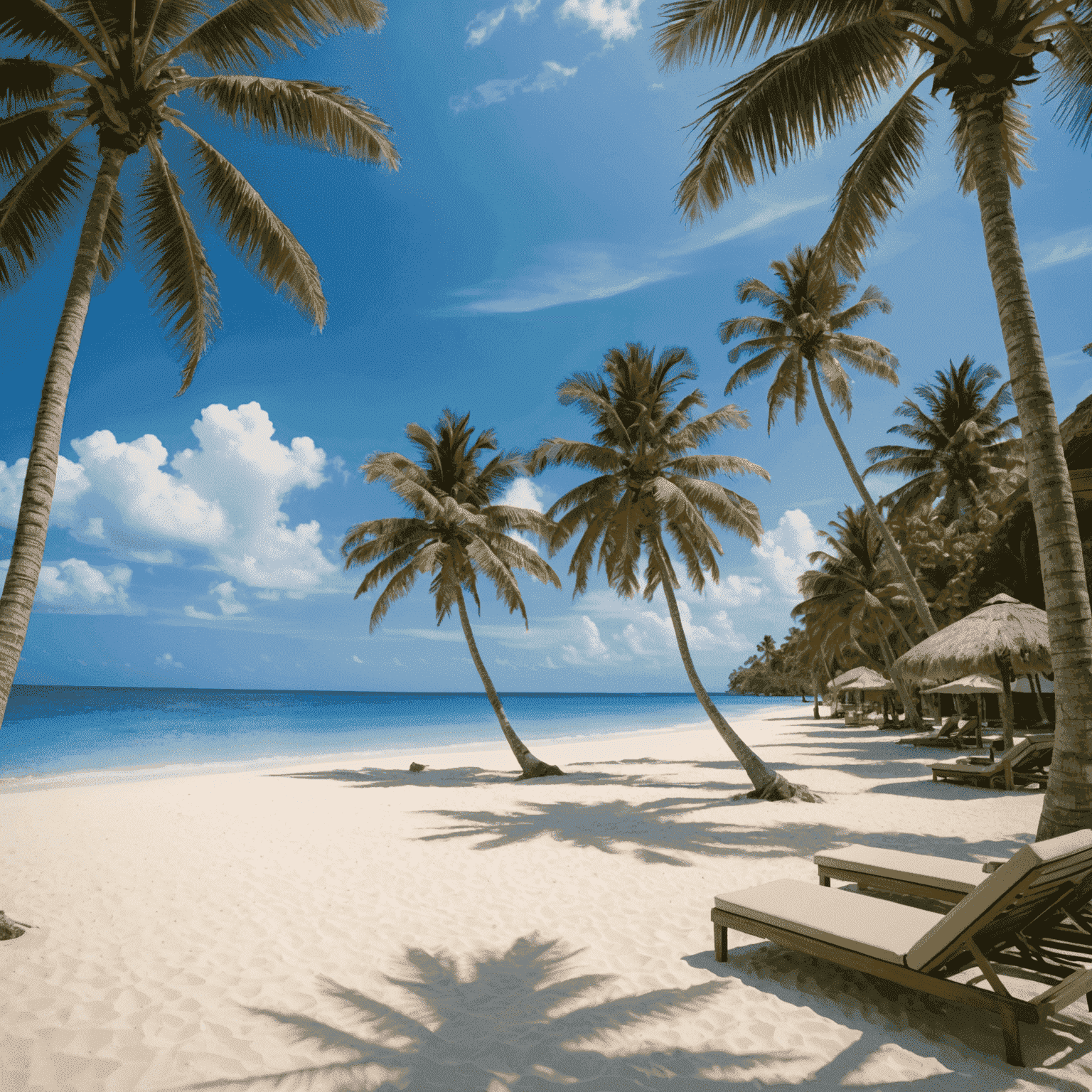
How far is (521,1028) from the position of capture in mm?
3188

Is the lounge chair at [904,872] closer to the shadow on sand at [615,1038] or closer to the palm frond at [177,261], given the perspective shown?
the shadow on sand at [615,1038]

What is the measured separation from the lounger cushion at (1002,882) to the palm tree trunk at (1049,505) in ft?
6.26

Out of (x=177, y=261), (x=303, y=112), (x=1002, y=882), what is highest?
(x=303, y=112)

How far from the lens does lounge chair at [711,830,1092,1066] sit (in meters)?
2.79

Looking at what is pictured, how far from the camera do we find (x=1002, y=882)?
274 cm

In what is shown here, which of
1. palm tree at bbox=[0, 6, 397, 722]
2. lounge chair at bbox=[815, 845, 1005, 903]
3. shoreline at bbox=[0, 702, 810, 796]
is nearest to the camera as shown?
lounge chair at bbox=[815, 845, 1005, 903]

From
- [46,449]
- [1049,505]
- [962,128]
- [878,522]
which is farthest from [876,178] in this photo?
[878,522]

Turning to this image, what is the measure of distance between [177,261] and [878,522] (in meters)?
15.3

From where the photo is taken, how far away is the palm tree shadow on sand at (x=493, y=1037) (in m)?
2.75

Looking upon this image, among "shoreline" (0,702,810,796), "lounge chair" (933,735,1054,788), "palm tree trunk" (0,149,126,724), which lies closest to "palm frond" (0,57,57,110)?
"palm tree trunk" (0,149,126,724)

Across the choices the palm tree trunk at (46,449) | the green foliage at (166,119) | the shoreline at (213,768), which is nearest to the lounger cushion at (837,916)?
the palm tree trunk at (46,449)

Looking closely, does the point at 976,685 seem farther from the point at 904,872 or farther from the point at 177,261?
the point at 177,261

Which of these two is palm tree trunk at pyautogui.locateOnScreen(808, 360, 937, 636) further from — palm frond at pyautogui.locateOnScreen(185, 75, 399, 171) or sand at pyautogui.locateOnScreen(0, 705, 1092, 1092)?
palm frond at pyautogui.locateOnScreen(185, 75, 399, 171)

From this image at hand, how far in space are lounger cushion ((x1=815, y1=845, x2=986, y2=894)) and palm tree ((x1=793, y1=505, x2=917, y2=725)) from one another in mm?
20899
